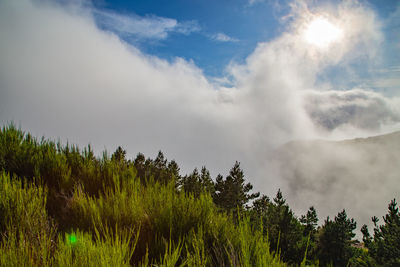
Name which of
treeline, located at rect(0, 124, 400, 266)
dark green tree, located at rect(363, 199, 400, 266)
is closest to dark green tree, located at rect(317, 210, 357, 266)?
dark green tree, located at rect(363, 199, 400, 266)

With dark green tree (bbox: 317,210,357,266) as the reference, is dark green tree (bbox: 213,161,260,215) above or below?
above

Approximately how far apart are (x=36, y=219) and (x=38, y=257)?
2.55 ft

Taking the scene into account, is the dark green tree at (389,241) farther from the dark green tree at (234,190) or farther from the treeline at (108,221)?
the treeline at (108,221)

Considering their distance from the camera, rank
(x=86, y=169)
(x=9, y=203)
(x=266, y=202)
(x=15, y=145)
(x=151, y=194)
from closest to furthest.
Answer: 1. (x=9, y=203)
2. (x=151, y=194)
3. (x=86, y=169)
4. (x=15, y=145)
5. (x=266, y=202)

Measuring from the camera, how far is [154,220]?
2846 millimetres

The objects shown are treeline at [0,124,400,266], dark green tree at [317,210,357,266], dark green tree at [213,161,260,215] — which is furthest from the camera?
dark green tree at [317,210,357,266]

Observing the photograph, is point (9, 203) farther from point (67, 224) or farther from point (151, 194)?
point (151, 194)

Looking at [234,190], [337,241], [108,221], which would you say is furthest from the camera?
[337,241]

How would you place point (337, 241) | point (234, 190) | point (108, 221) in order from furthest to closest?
point (337, 241)
point (234, 190)
point (108, 221)

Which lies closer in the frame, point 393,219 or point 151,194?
point 151,194

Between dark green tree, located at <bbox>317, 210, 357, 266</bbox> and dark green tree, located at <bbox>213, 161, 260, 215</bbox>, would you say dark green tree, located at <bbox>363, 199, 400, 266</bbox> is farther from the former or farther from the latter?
dark green tree, located at <bbox>213, 161, 260, 215</bbox>

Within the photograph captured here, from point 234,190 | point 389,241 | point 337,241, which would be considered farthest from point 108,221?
point 337,241

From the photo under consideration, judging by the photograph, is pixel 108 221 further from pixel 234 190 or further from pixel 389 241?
pixel 389 241

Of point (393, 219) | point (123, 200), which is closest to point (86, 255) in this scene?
point (123, 200)
